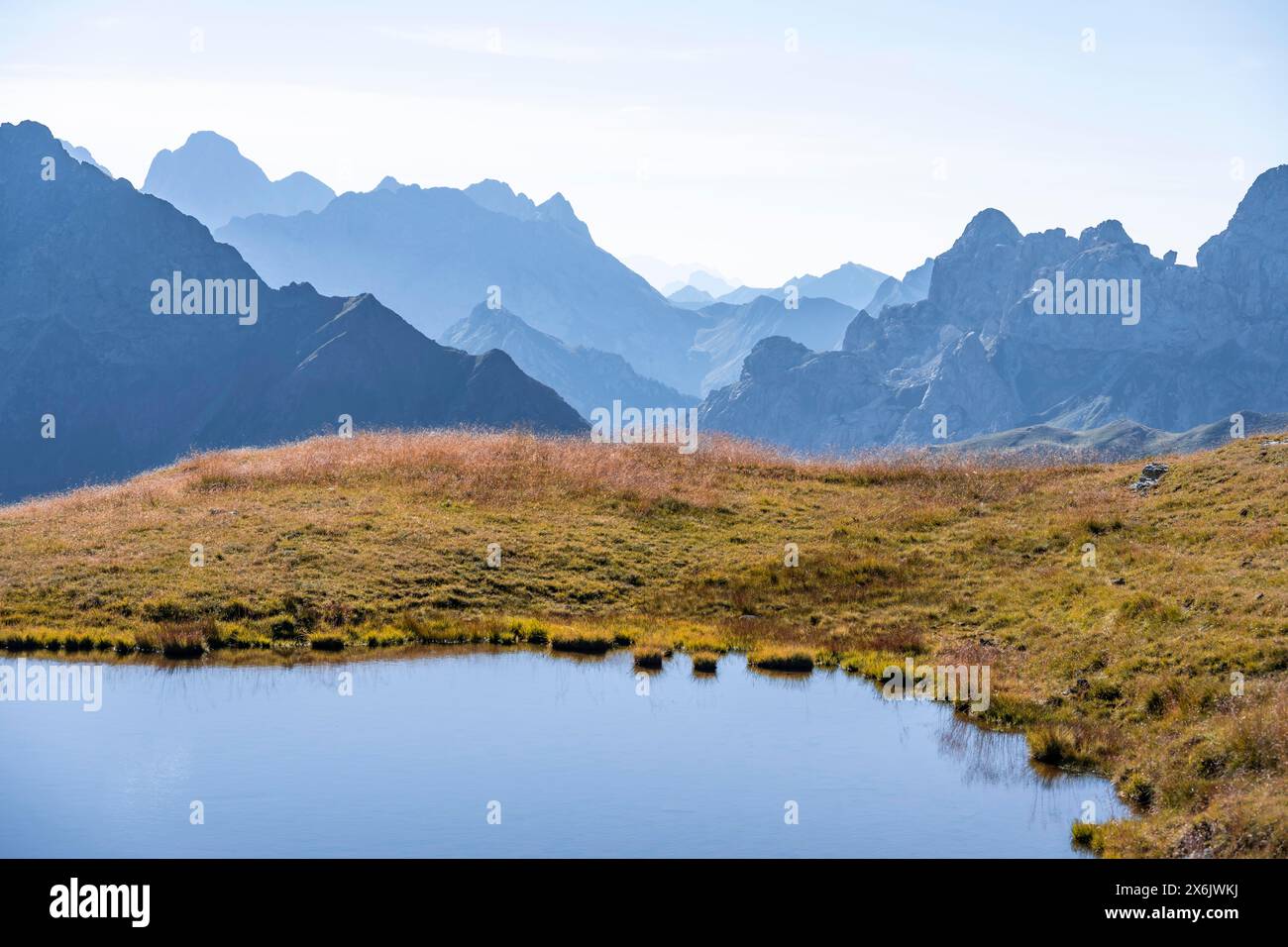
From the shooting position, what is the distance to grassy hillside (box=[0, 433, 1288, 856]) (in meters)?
24.7

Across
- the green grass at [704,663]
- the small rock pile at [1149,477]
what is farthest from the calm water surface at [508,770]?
the small rock pile at [1149,477]

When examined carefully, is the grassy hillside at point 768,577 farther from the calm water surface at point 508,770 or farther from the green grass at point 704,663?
the calm water surface at point 508,770

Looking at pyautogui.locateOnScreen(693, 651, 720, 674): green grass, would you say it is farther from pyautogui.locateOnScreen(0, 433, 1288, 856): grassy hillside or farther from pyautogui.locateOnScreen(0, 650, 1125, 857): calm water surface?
pyautogui.locateOnScreen(0, 433, 1288, 856): grassy hillside

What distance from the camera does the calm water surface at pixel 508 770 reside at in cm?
1930

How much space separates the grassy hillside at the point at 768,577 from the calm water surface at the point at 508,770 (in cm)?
218

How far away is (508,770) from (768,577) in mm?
19174

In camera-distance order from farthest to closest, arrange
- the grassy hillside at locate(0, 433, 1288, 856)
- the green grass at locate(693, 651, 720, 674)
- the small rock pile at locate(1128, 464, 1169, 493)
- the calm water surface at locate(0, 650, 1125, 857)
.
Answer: the small rock pile at locate(1128, 464, 1169, 493) → the green grass at locate(693, 651, 720, 674) → the grassy hillside at locate(0, 433, 1288, 856) → the calm water surface at locate(0, 650, 1125, 857)

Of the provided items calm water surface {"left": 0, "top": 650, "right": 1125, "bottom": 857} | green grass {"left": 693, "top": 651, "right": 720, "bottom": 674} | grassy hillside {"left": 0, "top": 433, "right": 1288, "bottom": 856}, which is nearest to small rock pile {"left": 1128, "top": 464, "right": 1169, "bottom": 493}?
grassy hillside {"left": 0, "top": 433, "right": 1288, "bottom": 856}

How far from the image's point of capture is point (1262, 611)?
27.8m

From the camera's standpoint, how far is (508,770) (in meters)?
22.8

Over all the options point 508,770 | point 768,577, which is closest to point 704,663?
point 768,577

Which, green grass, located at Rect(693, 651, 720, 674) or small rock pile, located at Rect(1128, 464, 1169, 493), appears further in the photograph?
small rock pile, located at Rect(1128, 464, 1169, 493)

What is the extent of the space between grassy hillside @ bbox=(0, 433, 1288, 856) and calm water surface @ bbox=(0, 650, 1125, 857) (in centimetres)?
218

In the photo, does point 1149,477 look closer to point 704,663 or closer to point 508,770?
point 704,663
